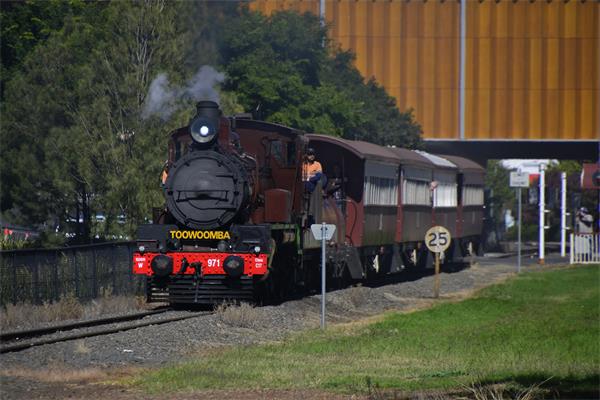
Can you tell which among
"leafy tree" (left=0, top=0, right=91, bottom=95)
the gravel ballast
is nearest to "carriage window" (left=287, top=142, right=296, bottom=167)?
the gravel ballast

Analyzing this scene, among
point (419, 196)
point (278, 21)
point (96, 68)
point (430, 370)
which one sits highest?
point (278, 21)

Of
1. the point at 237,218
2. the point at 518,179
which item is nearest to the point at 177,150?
the point at 237,218

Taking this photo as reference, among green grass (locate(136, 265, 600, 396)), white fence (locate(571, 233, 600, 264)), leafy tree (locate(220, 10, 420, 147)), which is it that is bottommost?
green grass (locate(136, 265, 600, 396))

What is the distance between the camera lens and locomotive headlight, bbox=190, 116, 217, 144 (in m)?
23.2

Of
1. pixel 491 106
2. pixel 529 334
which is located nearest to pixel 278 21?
pixel 491 106

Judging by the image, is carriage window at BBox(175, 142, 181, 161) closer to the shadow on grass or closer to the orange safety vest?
the orange safety vest

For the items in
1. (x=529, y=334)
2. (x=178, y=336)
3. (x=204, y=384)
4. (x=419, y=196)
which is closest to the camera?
(x=204, y=384)

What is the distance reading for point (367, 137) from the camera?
51.4m

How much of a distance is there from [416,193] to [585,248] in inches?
480

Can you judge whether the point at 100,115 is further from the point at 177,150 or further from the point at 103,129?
the point at 177,150

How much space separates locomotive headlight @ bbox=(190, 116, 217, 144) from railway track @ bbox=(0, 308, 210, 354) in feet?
10.8

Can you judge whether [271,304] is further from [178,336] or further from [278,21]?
[278,21]

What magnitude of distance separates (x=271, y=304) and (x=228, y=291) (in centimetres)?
154

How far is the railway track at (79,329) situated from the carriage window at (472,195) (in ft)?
80.0
